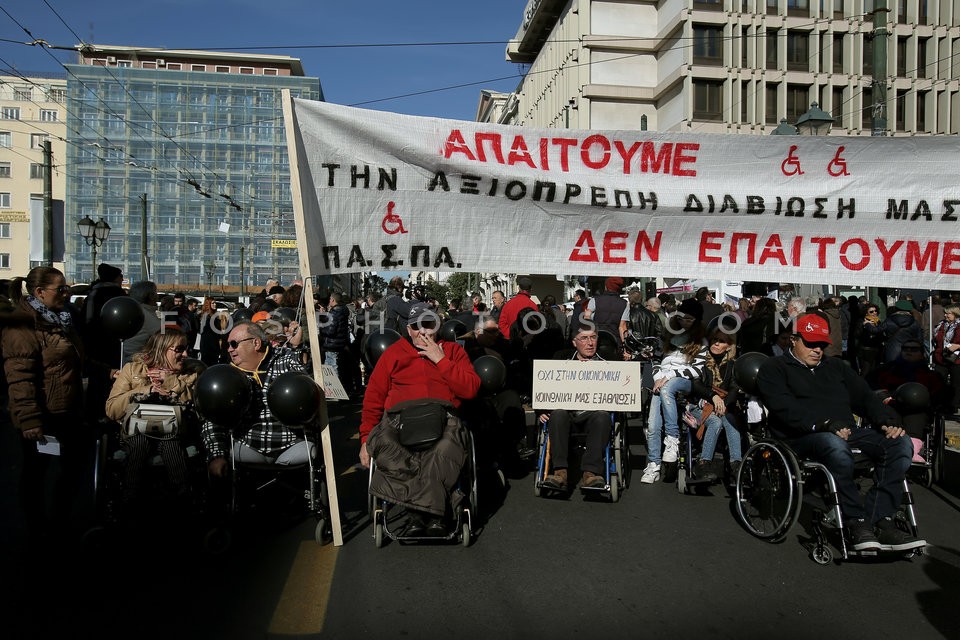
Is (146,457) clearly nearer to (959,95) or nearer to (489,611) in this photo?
(489,611)

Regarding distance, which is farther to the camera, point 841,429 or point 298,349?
point 298,349

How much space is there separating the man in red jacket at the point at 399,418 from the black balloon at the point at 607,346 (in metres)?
1.82

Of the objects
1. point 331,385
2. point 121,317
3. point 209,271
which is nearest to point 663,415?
point 331,385

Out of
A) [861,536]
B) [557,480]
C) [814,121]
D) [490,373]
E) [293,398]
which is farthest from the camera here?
[814,121]

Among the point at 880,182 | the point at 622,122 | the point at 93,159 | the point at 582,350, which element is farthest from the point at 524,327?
the point at 93,159

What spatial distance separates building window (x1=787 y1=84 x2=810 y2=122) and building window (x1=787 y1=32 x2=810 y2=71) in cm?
104

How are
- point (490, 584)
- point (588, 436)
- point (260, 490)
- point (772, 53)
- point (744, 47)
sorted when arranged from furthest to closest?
1. point (772, 53)
2. point (744, 47)
3. point (588, 436)
4. point (260, 490)
5. point (490, 584)

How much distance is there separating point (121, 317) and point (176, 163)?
194 ft

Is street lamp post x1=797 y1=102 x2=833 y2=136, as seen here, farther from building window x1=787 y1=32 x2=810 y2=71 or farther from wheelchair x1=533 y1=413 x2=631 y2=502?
building window x1=787 y1=32 x2=810 y2=71

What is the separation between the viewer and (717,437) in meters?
7.10

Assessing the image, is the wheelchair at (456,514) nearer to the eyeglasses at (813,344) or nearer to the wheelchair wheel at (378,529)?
the wheelchair wheel at (378,529)

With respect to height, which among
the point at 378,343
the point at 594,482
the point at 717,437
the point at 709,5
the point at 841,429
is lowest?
the point at 594,482

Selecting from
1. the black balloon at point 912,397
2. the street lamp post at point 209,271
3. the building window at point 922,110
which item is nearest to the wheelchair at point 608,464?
the black balloon at point 912,397

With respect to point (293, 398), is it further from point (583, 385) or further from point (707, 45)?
point (707, 45)
